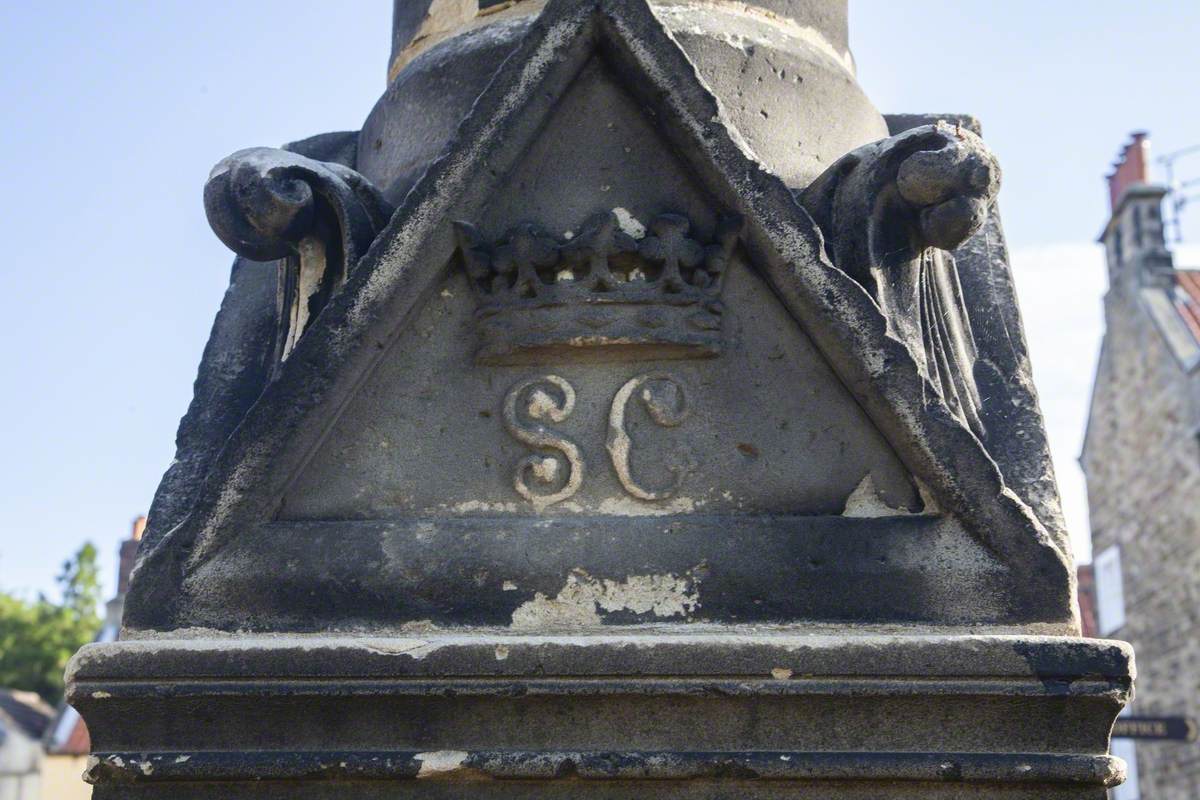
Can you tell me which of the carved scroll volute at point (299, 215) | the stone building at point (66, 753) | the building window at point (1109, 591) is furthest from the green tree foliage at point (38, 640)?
the carved scroll volute at point (299, 215)

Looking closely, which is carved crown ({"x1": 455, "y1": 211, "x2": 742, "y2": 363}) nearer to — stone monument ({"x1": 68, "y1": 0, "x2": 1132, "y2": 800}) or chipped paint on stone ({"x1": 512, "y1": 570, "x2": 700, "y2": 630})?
stone monument ({"x1": 68, "y1": 0, "x2": 1132, "y2": 800})

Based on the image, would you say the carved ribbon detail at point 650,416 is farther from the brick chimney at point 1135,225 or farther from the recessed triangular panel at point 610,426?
the brick chimney at point 1135,225

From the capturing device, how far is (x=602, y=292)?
8.76ft

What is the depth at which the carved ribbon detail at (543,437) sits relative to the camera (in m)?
2.62

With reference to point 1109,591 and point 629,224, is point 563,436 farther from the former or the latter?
point 1109,591

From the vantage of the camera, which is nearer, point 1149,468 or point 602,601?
point 602,601

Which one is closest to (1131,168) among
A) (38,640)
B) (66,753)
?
(66,753)

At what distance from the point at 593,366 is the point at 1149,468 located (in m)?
18.3

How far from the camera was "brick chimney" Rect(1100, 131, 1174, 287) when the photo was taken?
21000 millimetres

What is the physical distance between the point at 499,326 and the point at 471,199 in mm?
243

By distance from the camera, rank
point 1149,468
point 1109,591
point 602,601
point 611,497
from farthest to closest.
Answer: point 1109,591 < point 1149,468 < point 611,497 < point 602,601

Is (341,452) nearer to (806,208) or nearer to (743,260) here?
(743,260)

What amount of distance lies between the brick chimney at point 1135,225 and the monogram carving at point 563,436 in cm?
1966

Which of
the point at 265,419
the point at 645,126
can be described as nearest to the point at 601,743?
the point at 265,419
